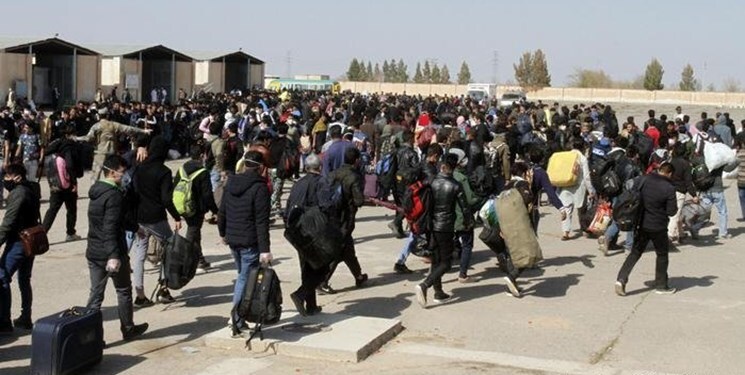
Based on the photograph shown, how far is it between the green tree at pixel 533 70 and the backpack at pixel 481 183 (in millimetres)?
104008

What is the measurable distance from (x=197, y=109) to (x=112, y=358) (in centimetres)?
2129

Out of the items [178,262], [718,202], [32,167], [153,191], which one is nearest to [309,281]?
[178,262]

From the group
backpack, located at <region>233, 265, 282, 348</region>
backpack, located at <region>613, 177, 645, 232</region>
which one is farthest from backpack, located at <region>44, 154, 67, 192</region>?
backpack, located at <region>613, 177, 645, 232</region>

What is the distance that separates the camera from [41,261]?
38.6 ft

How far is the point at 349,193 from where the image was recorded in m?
10.1

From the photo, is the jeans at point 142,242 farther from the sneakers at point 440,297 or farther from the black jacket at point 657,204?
the black jacket at point 657,204

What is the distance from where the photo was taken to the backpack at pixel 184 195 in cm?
1036

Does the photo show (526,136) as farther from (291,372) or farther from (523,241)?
(291,372)

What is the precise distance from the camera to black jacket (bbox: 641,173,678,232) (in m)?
10.2

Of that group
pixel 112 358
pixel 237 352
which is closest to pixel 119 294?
pixel 112 358

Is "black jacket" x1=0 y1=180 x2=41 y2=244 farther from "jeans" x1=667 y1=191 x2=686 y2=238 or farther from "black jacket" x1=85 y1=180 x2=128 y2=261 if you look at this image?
"jeans" x1=667 y1=191 x2=686 y2=238

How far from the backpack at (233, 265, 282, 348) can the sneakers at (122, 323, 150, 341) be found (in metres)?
1.22

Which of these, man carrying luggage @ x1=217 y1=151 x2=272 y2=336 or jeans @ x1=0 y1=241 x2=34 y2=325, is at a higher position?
man carrying luggage @ x1=217 y1=151 x2=272 y2=336

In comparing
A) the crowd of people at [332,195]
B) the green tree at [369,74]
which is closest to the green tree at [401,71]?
the green tree at [369,74]
